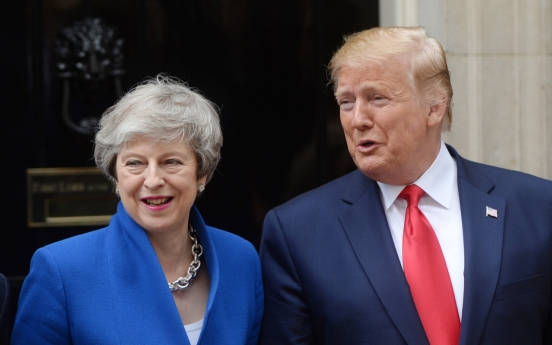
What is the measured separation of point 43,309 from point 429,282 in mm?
1102

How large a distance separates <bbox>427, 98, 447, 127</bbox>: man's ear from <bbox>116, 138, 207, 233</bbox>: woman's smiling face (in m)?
0.74

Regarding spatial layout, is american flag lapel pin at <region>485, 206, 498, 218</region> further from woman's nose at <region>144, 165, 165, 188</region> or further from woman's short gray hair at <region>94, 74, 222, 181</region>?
woman's nose at <region>144, 165, 165, 188</region>

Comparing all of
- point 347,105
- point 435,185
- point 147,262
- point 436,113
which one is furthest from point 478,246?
point 147,262

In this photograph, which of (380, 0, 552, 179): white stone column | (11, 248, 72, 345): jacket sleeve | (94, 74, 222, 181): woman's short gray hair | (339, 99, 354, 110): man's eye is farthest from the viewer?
(380, 0, 552, 179): white stone column

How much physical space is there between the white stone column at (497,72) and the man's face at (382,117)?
105 cm

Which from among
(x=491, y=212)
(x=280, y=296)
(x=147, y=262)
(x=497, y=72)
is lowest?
(x=280, y=296)

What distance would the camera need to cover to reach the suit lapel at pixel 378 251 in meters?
2.35

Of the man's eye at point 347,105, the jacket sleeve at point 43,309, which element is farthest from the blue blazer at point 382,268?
the jacket sleeve at point 43,309

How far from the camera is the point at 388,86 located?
95.5 inches

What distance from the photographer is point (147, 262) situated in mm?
2412

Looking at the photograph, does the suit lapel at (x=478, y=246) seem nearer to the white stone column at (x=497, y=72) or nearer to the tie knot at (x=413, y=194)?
the tie knot at (x=413, y=194)

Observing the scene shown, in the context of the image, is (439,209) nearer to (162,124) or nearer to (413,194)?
(413,194)

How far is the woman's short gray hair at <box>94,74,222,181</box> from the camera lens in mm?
2369

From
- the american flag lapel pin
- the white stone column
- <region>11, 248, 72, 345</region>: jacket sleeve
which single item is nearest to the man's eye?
the american flag lapel pin
